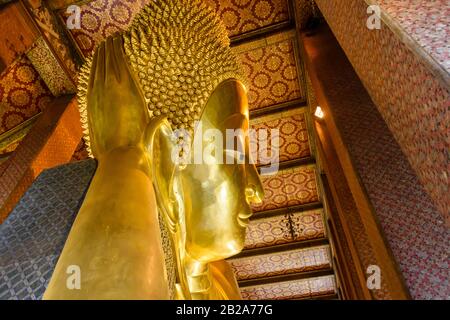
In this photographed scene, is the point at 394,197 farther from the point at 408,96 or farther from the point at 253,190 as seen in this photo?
the point at 253,190

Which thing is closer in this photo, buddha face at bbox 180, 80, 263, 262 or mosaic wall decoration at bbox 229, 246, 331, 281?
buddha face at bbox 180, 80, 263, 262

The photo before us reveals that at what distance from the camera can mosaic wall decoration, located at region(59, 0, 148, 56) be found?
3.93m

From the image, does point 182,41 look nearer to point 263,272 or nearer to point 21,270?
point 21,270

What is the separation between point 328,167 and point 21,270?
3.24m

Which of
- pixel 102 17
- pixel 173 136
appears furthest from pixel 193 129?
pixel 102 17

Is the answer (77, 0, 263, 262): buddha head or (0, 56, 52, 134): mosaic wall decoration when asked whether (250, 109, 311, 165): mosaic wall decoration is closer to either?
(0, 56, 52, 134): mosaic wall decoration

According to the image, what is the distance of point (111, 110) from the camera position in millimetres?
1205

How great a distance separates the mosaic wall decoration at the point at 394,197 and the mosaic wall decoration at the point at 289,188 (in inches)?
97.0

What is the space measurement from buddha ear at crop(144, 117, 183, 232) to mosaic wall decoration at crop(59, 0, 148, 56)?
328 cm

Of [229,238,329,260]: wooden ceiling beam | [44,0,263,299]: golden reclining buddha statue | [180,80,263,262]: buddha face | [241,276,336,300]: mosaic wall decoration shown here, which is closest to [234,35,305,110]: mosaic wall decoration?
[229,238,329,260]: wooden ceiling beam

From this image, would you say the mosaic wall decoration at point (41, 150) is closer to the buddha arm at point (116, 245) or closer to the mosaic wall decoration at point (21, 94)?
the mosaic wall decoration at point (21, 94)

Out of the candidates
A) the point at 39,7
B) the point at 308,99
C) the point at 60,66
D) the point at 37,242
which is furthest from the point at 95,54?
the point at 308,99
